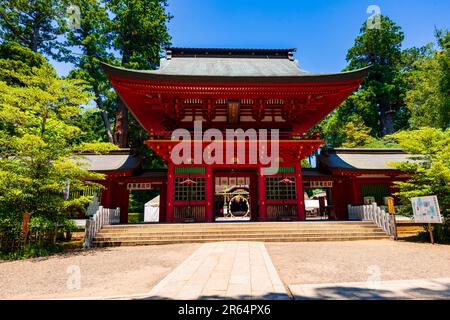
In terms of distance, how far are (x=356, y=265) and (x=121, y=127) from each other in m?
24.0

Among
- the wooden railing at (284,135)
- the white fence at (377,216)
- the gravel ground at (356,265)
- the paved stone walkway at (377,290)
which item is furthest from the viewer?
the wooden railing at (284,135)

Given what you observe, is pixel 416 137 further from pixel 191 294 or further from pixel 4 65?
pixel 4 65

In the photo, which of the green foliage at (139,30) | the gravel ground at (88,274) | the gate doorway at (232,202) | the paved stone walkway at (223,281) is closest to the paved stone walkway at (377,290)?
the paved stone walkway at (223,281)

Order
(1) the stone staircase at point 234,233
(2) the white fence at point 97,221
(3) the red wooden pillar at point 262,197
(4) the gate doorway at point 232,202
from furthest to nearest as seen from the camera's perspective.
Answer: (4) the gate doorway at point 232,202 → (3) the red wooden pillar at point 262,197 → (1) the stone staircase at point 234,233 → (2) the white fence at point 97,221

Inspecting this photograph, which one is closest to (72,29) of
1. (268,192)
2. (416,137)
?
(268,192)

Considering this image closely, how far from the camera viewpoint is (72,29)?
25391 millimetres

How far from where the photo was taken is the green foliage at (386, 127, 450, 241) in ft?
31.1

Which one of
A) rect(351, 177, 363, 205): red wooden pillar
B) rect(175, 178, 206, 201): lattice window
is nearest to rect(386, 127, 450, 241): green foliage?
rect(351, 177, 363, 205): red wooden pillar

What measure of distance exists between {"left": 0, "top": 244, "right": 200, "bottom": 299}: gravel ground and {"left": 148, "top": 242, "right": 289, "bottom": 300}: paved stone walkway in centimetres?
48

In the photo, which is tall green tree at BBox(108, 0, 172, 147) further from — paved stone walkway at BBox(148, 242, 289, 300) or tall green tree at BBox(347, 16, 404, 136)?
tall green tree at BBox(347, 16, 404, 136)

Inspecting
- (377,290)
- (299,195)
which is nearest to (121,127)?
(299,195)

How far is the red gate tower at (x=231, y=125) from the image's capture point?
1192cm

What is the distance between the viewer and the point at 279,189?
13.7 m

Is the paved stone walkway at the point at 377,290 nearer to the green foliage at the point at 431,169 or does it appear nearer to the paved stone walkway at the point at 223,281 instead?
the paved stone walkway at the point at 223,281
